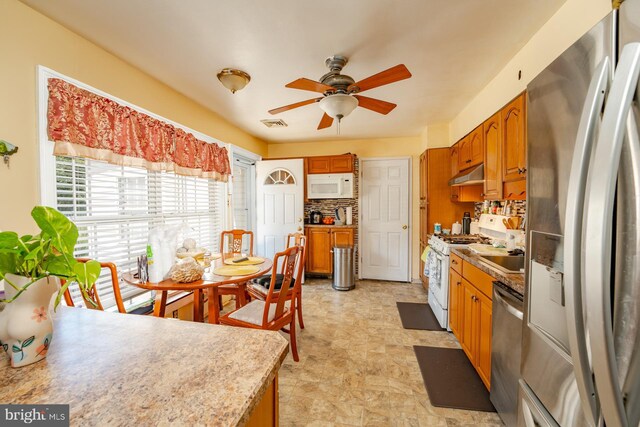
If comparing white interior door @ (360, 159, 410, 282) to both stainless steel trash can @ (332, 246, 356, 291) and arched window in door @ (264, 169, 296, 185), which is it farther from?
arched window in door @ (264, 169, 296, 185)

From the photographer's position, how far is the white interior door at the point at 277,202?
13.8 feet

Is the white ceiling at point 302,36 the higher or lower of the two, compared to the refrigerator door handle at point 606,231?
higher

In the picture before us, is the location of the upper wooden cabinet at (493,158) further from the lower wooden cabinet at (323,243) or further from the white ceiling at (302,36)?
the lower wooden cabinet at (323,243)

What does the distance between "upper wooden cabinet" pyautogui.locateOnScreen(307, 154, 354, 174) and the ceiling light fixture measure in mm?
2266

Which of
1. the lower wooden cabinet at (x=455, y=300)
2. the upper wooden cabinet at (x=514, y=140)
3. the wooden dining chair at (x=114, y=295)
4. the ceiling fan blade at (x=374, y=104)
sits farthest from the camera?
the lower wooden cabinet at (x=455, y=300)

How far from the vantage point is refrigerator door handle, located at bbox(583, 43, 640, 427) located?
59cm

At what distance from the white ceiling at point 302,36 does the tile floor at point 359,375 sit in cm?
243

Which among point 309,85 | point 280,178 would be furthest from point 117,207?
point 280,178

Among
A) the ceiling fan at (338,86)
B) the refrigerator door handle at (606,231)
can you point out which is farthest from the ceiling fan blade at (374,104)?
the refrigerator door handle at (606,231)

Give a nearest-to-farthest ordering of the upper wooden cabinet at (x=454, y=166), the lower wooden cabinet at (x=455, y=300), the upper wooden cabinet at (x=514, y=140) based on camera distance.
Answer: the upper wooden cabinet at (x=514, y=140) < the lower wooden cabinet at (x=455, y=300) < the upper wooden cabinet at (x=454, y=166)

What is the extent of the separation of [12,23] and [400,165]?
4.24 metres

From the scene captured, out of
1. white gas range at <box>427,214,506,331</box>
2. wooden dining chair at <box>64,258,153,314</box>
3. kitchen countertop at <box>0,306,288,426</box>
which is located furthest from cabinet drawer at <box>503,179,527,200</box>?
wooden dining chair at <box>64,258,153,314</box>

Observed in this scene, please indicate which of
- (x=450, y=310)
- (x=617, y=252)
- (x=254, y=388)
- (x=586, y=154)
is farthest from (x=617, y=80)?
(x=450, y=310)

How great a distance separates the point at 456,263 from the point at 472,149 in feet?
4.08
